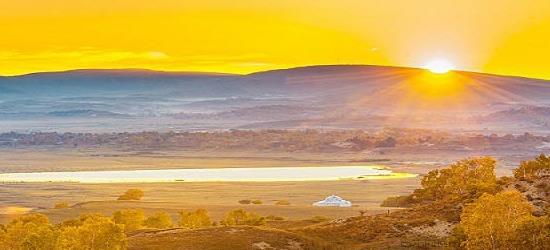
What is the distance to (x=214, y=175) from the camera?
13850 cm

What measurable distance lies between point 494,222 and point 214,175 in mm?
103040

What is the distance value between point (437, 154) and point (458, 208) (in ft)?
426

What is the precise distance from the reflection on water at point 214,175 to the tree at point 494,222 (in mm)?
91396

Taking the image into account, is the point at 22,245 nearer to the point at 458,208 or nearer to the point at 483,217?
the point at 483,217

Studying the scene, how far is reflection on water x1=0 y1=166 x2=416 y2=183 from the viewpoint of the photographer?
130 meters

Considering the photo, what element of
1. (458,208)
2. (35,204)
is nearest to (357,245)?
(458,208)

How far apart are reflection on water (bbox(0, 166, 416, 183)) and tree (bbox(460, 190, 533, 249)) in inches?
3598

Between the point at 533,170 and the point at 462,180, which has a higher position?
the point at 533,170

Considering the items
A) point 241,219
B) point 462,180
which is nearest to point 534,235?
point 462,180

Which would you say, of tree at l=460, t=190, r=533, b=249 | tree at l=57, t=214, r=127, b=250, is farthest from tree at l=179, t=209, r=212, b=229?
tree at l=460, t=190, r=533, b=249

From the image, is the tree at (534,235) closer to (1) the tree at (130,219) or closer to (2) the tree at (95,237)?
(2) the tree at (95,237)

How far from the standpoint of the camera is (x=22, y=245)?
3697 cm

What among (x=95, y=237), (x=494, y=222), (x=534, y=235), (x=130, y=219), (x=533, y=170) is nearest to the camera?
(x=534, y=235)

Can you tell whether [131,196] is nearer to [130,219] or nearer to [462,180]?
[130,219]
